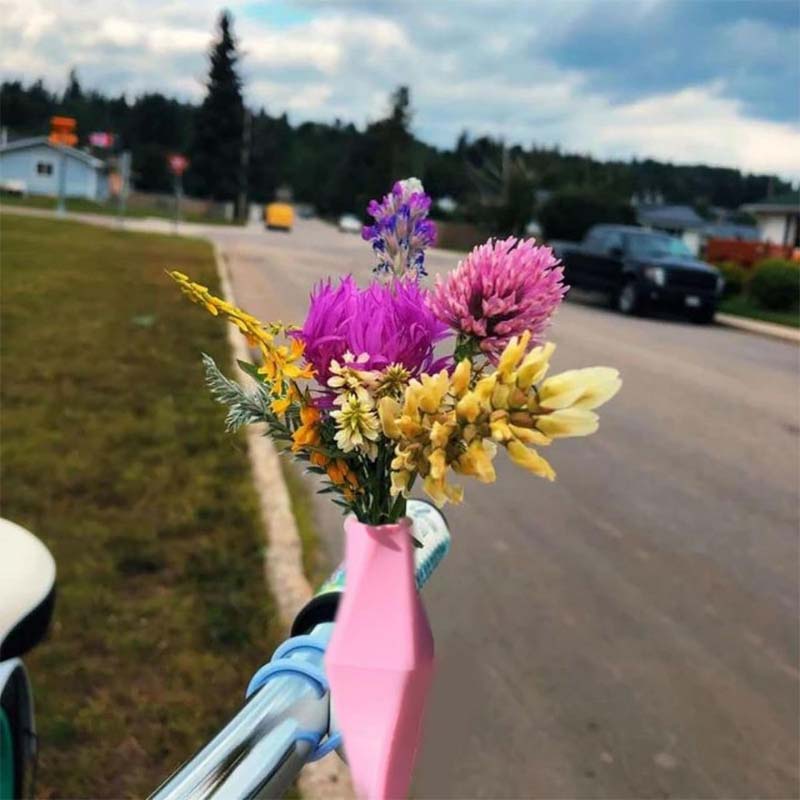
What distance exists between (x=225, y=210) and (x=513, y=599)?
247 feet

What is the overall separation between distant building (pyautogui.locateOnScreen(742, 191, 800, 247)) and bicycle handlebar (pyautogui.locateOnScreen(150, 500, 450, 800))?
46423mm

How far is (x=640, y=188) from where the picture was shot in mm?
94375

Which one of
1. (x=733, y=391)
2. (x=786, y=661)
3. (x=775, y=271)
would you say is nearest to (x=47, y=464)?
(x=786, y=661)

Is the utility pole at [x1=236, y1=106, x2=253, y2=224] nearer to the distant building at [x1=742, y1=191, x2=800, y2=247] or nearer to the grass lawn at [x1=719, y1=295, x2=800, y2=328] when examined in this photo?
the distant building at [x1=742, y1=191, x2=800, y2=247]

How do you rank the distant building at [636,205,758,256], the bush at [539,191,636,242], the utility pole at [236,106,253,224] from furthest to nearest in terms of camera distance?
the utility pole at [236,106,253,224]
the distant building at [636,205,758,256]
the bush at [539,191,636,242]

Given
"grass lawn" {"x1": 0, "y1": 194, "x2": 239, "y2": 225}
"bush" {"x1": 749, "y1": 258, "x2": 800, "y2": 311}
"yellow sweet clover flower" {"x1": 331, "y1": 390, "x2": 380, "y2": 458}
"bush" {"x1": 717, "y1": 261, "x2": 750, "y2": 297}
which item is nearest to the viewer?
"yellow sweet clover flower" {"x1": 331, "y1": 390, "x2": 380, "y2": 458}

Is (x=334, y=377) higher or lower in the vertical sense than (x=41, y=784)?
higher

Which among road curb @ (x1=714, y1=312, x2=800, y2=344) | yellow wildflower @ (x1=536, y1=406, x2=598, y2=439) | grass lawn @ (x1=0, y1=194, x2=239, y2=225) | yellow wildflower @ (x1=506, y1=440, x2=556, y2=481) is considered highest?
yellow wildflower @ (x1=536, y1=406, x2=598, y2=439)

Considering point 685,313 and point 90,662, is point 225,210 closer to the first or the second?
point 685,313

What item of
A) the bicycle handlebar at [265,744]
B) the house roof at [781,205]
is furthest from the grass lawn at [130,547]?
the house roof at [781,205]

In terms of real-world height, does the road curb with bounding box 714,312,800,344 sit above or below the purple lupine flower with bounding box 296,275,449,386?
below

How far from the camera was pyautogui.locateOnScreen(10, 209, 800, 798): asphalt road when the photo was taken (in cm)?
375

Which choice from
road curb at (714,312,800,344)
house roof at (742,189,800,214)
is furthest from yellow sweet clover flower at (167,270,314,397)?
house roof at (742,189,800,214)

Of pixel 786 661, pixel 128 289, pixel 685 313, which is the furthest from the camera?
pixel 685 313
